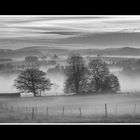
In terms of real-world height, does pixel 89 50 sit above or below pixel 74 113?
above

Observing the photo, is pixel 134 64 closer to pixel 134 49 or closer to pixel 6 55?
pixel 134 49

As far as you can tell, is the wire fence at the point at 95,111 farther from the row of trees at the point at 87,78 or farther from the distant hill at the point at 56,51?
the distant hill at the point at 56,51

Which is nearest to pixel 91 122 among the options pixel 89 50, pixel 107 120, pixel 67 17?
pixel 107 120

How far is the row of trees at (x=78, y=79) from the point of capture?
3936 mm

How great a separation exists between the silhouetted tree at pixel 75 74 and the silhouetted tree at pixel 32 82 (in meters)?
0.19

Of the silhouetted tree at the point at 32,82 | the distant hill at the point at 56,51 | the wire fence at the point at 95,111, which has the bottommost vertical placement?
the wire fence at the point at 95,111

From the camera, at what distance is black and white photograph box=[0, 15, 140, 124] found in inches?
154

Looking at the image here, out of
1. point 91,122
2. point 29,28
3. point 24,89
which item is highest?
point 29,28

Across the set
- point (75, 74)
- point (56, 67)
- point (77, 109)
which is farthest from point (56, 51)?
point (77, 109)

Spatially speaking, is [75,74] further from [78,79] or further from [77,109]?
[77,109]

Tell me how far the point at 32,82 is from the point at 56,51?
1.19 feet

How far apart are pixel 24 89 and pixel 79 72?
532 millimetres

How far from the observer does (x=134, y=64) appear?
155 inches

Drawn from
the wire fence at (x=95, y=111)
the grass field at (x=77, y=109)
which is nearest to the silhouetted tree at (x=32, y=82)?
the grass field at (x=77, y=109)
